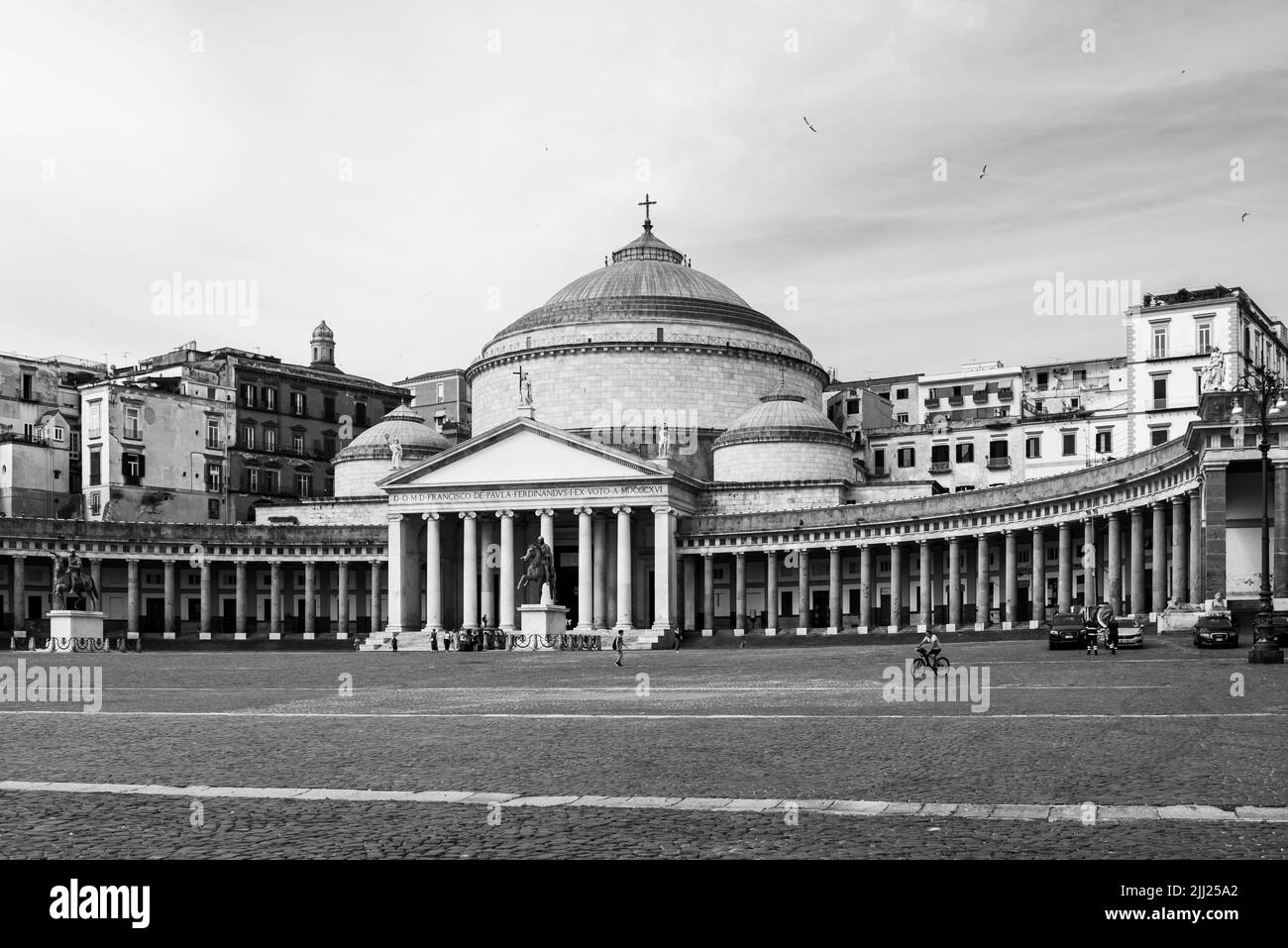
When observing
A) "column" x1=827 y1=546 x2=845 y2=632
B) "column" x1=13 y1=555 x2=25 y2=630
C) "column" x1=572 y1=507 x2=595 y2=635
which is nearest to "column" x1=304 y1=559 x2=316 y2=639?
"column" x1=13 y1=555 x2=25 y2=630

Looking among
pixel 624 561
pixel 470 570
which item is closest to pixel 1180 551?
pixel 624 561

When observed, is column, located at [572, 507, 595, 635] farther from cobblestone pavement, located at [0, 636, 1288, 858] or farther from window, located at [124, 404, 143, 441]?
cobblestone pavement, located at [0, 636, 1288, 858]

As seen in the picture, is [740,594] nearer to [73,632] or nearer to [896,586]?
[896,586]

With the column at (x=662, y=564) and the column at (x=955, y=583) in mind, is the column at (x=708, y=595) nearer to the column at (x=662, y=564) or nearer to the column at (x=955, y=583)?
the column at (x=662, y=564)

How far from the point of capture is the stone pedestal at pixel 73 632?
73.7m

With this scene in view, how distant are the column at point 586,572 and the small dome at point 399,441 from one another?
68.3ft

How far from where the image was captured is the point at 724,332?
108750 millimetres

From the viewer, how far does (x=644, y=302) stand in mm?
107875

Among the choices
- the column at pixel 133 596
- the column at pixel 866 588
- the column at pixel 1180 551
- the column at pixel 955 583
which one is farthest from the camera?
the column at pixel 133 596

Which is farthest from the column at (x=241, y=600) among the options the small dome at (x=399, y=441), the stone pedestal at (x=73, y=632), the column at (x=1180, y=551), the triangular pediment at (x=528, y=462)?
the column at (x=1180, y=551)

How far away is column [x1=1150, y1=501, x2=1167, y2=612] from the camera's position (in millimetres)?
65438
